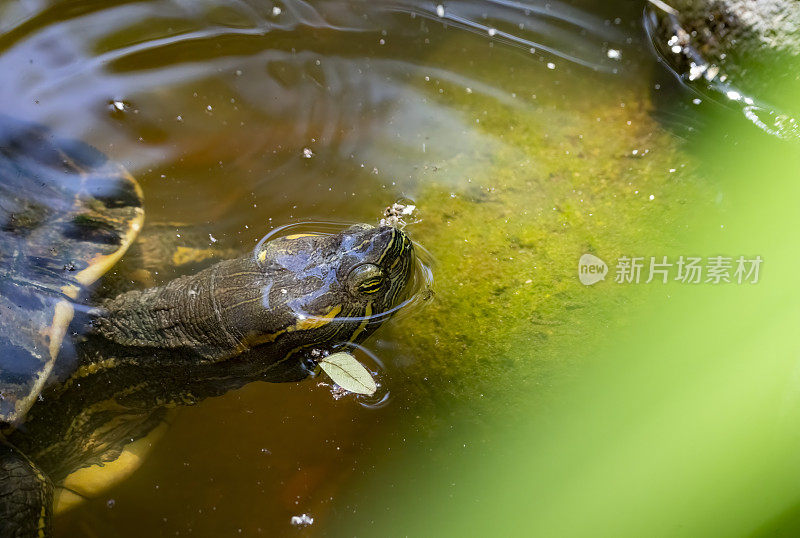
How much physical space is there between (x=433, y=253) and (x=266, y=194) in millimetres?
1088

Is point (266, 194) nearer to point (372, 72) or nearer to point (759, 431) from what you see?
point (372, 72)

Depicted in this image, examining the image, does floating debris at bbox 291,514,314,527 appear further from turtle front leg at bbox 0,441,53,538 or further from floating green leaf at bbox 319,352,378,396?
turtle front leg at bbox 0,441,53,538

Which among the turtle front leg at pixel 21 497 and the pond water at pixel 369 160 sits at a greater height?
the pond water at pixel 369 160

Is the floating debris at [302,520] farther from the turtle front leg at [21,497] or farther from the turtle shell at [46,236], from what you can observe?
the turtle shell at [46,236]

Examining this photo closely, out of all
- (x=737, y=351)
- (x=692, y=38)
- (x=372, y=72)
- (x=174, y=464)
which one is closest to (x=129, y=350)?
(x=174, y=464)

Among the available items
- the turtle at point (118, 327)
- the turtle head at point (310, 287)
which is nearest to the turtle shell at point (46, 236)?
the turtle at point (118, 327)

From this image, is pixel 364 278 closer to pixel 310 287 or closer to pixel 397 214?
pixel 310 287

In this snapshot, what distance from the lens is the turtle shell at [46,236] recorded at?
→ 2887 mm

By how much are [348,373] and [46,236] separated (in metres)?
1.78

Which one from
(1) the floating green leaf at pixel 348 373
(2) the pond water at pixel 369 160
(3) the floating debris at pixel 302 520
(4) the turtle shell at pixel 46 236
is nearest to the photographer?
(4) the turtle shell at pixel 46 236

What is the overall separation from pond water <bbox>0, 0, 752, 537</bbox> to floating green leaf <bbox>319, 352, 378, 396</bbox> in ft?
0.47

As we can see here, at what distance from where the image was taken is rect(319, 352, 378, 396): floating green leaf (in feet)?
10.4

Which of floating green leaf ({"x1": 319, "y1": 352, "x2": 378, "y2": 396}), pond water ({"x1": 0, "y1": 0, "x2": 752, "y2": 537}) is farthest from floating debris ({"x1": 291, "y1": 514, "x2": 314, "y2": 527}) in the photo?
floating green leaf ({"x1": 319, "y1": 352, "x2": 378, "y2": 396})

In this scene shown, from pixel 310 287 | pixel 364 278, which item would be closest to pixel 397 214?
pixel 364 278
